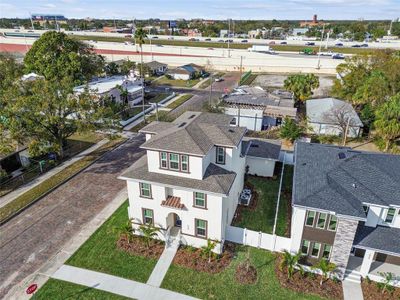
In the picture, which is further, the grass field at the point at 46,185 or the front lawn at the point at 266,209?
the grass field at the point at 46,185

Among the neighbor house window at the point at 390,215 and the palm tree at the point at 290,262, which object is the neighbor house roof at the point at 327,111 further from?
the palm tree at the point at 290,262

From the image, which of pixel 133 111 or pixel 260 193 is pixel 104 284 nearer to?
pixel 260 193

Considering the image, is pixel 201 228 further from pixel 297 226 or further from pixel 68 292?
pixel 68 292

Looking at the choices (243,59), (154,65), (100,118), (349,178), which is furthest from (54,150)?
(243,59)

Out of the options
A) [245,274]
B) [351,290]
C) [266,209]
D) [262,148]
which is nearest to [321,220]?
[351,290]

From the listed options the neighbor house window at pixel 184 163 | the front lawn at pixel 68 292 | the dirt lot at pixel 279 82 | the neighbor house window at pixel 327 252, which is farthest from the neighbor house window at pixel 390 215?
the dirt lot at pixel 279 82

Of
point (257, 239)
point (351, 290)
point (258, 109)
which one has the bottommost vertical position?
point (351, 290)
